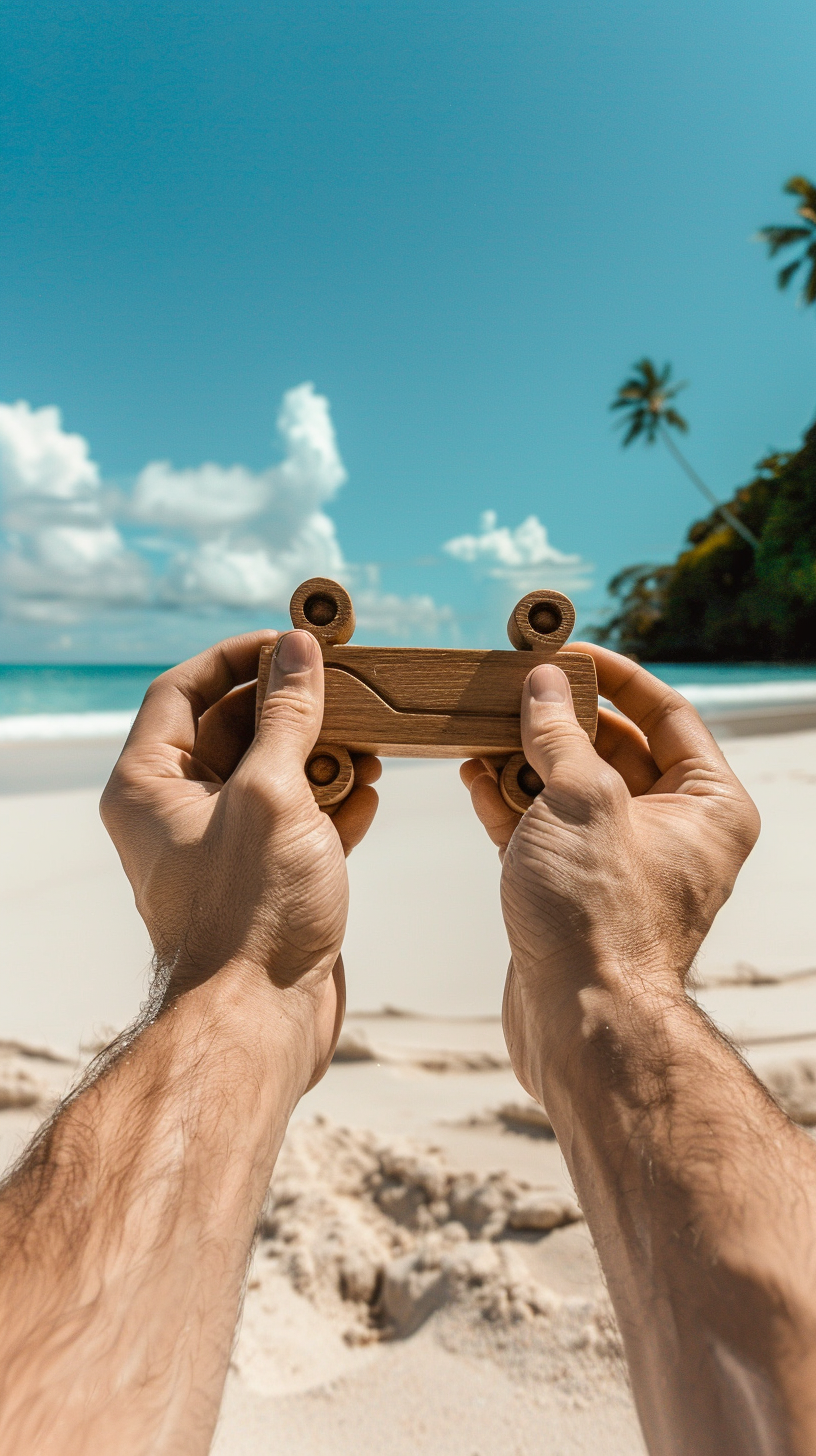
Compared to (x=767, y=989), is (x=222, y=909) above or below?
above

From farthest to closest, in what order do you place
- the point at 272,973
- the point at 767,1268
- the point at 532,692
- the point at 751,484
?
the point at 751,484, the point at 532,692, the point at 272,973, the point at 767,1268

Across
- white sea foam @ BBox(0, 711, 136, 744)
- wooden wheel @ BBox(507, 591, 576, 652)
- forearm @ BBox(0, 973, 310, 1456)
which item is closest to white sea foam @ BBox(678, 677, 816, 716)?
white sea foam @ BBox(0, 711, 136, 744)

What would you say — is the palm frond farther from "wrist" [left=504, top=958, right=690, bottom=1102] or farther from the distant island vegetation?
"wrist" [left=504, top=958, right=690, bottom=1102]

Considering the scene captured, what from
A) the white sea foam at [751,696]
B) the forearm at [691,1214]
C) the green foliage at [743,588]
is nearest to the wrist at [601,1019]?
the forearm at [691,1214]

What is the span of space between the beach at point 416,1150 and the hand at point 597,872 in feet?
1.93

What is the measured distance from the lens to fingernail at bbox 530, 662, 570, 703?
171 cm

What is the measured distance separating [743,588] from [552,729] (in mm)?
36212

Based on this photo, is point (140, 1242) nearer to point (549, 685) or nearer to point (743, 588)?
point (549, 685)

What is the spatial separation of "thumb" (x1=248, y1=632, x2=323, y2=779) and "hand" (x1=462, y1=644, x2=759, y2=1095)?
45cm

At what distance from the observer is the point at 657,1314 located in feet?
2.90

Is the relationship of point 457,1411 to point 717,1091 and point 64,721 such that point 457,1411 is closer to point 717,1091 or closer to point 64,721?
point 717,1091

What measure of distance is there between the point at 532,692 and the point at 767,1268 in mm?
1113

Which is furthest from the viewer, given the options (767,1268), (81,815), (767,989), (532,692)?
(81,815)

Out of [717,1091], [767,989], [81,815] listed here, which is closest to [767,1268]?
[717,1091]
